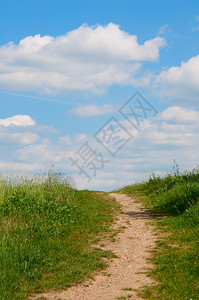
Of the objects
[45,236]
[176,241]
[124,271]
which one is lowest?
[124,271]

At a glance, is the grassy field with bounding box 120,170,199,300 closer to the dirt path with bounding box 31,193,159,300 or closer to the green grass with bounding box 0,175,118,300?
the dirt path with bounding box 31,193,159,300

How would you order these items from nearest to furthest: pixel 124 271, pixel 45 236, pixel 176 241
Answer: pixel 124 271 → pixel 176 241 → pixel 45 236

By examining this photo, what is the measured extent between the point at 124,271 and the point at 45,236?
307 cm

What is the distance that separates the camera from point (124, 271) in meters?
→ 8.78

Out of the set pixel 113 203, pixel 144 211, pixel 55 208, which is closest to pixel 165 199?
pixel 144 211

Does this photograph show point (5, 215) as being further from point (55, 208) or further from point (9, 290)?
point (9, 290)

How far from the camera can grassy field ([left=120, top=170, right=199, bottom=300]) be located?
24.7ft

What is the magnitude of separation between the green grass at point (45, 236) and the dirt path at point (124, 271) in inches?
14.0

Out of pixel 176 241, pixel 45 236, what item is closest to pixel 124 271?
pixel 176 241

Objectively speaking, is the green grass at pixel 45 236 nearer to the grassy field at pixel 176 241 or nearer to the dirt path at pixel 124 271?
the dirt path at pixel 124 271

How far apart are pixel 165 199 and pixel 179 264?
739 cm

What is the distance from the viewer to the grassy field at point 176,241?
24.7 feet

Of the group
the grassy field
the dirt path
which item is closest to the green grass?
the dirt path

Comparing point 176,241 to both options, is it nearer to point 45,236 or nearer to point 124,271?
point 124,271
